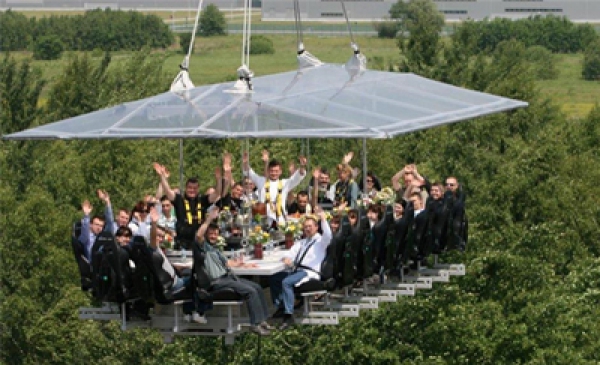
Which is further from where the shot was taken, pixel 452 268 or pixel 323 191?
pixel 452 268

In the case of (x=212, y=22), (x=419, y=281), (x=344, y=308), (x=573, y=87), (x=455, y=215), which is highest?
(x=455, y=215)

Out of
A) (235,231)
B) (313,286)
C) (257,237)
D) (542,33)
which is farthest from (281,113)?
(542,33)

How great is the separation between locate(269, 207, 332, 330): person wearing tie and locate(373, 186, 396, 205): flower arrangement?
11.3 ft

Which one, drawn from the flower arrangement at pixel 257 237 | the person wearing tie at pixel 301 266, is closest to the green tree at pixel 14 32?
the flower arrangement at pixel 257 237

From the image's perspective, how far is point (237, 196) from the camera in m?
36.6

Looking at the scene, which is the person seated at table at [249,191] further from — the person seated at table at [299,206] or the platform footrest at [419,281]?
the platform footrest at [419,281]

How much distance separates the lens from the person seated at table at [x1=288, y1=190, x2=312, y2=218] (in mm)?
37531

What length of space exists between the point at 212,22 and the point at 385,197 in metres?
134

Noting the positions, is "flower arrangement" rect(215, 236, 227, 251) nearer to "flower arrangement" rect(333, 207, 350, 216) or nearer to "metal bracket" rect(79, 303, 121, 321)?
"metal bracket" rect(79, 303, 121, 321)

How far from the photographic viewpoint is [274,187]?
123 ft

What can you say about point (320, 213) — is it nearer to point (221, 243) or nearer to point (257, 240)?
point (257, 240)

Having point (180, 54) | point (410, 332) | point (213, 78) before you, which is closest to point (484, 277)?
point (410, 332)

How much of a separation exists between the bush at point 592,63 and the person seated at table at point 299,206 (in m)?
135

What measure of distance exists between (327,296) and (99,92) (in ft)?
248
